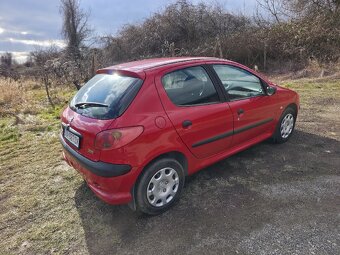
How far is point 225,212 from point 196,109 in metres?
1.18

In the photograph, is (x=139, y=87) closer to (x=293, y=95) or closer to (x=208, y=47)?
(x=293, y=95)

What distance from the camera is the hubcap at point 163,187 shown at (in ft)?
10.5

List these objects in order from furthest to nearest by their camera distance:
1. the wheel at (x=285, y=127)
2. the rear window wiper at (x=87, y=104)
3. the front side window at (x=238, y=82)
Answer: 1. the wheel at (x=285, y=127)
2. the front side window at (x=238, y=82)
3. the rear window wiper at (x=87, y=104)

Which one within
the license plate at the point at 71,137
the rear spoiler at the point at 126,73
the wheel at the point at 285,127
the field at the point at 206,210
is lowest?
the field at the point at 206,210

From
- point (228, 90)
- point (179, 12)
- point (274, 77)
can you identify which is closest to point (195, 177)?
point (228, 90)

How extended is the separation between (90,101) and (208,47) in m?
14.8

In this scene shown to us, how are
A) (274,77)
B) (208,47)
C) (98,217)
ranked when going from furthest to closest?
(208,47) → (274,77) → (98,217)

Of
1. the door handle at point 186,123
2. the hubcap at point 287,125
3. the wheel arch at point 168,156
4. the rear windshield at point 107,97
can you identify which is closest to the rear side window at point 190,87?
the door handle at point 186,123

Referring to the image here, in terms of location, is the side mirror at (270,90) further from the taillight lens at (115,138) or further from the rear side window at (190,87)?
the taillight lens at (115,138)

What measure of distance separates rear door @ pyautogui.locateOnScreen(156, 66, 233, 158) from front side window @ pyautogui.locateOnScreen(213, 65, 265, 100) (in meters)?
0.22

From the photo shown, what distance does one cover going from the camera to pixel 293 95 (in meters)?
4.95

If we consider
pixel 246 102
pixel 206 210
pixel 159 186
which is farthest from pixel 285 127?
pixel 159 186

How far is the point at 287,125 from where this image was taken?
5000 mm

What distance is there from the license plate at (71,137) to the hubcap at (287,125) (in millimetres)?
3219
